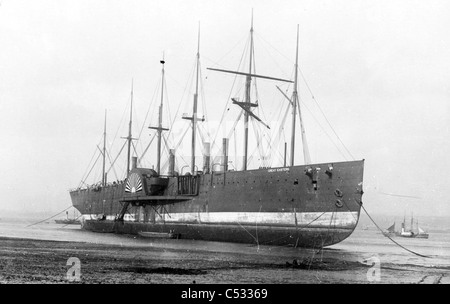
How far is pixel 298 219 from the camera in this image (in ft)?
87.3

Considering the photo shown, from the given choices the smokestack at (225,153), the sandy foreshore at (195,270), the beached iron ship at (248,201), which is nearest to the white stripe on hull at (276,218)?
the beached iron ship at (248,201)

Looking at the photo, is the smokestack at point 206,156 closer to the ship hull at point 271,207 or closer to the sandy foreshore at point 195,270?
the ship hull at point 271,207

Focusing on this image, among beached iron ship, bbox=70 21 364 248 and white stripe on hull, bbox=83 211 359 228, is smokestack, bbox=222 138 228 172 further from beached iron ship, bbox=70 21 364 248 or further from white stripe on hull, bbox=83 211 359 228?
white stripe on hull, bbox=83 211 359 228

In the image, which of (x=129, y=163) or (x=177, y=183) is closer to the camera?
(x=177, y=183)

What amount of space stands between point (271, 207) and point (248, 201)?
74.0 inches

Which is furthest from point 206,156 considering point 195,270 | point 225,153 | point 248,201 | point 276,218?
point 195,270

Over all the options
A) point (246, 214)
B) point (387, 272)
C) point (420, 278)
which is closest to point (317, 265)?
point (387, 272)

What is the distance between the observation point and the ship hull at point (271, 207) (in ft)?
83.0

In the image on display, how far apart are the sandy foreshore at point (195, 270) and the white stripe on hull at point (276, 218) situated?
339 cm

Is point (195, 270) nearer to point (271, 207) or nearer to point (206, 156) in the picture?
point (271, 207)

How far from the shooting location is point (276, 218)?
2761 cm
